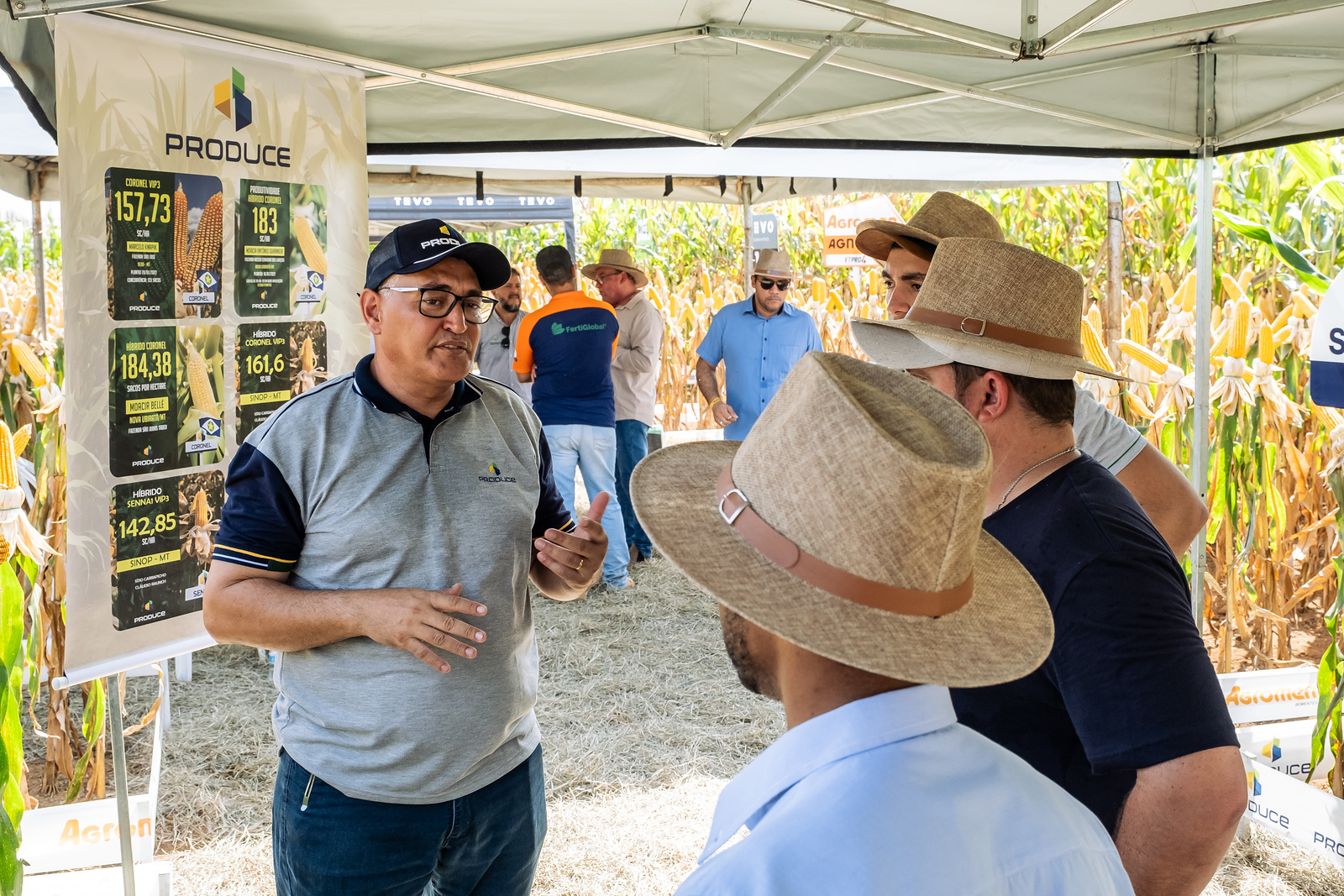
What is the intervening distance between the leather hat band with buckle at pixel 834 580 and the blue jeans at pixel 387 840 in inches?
37.7

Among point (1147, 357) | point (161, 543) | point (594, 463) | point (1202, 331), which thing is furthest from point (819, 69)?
point (594, 463)

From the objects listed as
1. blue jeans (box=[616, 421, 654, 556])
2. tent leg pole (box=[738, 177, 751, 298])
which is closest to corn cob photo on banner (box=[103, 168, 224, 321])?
blue jeans (box=[616, 421, 654, 556])

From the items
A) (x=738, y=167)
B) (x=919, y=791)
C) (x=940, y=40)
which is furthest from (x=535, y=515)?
(x=738, y=167)

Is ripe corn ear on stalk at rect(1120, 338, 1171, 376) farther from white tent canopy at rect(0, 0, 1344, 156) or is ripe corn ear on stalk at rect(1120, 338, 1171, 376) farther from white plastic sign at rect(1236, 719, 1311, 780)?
white plastic sign at rect(1236, 719, 1311, 780)

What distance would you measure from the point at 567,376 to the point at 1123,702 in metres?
4.65

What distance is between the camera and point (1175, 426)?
399cm

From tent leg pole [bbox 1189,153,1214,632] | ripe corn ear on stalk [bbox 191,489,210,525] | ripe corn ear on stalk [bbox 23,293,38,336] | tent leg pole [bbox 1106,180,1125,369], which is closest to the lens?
ripe corn ear on stalk [bbox 191,489,210,525]

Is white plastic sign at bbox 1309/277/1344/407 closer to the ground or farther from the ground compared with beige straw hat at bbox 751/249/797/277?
closer to the ground

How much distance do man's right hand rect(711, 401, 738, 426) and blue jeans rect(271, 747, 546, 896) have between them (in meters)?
3.78

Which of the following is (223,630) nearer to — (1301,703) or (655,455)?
(655,455)

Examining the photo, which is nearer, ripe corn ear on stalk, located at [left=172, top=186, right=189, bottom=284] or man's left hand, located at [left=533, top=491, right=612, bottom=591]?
man's left hand, located at [left=533, top=491, right=612, bottom=591]

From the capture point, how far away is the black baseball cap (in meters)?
1.74

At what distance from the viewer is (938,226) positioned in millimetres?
2096

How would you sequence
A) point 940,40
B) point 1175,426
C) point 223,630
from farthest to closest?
point 1175,426, point 940,40, point 223,630
